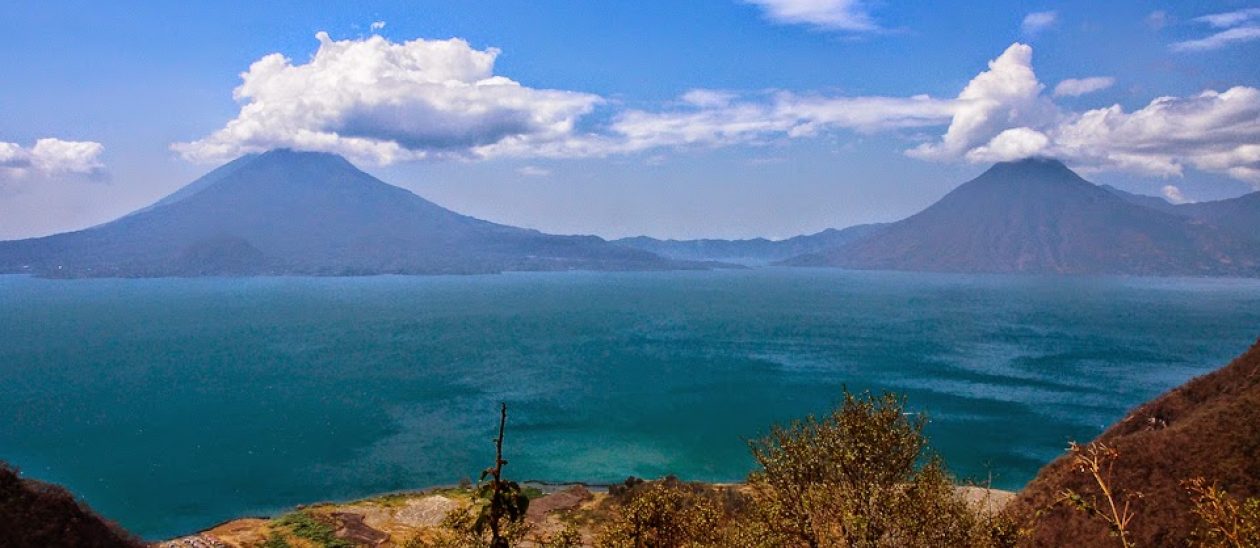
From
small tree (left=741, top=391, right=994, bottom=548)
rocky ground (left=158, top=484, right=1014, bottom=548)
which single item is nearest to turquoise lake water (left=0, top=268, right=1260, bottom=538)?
rocky ground (left=158, top=484, right=1014, bottom=548)

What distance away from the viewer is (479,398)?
108 meters

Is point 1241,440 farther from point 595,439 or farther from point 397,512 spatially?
point 595,439

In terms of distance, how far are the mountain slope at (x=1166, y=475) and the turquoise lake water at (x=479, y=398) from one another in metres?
26.0

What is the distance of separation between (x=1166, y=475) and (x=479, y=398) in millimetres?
89249

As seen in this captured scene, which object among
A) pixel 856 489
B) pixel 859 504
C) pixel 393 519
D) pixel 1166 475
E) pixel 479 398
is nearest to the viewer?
pixel 859 504

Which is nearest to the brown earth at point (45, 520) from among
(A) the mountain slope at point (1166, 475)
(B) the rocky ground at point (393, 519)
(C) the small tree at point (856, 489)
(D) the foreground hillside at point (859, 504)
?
(D) the foreground hillside at point (859, 504)

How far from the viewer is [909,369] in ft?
433

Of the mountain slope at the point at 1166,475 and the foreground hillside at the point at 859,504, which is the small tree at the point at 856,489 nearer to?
the foreground hillside at the point at 859,504

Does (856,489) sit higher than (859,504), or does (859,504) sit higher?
(859,504)

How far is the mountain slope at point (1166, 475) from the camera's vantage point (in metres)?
35.1

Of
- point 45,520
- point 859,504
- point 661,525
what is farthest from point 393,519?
point 859,504

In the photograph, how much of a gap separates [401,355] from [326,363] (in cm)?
1616

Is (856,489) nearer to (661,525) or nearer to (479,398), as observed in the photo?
(661,525)

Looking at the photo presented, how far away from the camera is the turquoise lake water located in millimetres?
72312
